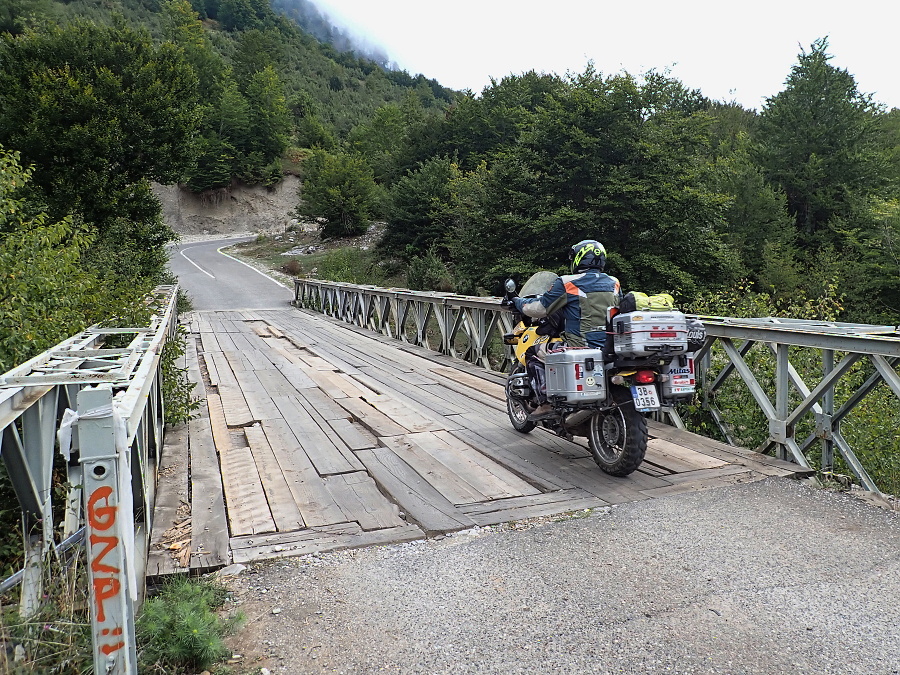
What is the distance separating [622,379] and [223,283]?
24.6 m

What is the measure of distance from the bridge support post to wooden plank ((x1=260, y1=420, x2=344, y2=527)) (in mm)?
1632

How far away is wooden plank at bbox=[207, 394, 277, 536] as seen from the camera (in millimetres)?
3475

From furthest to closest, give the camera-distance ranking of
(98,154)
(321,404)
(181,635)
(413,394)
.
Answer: (98,154), (413,394), (321,404), (181,635)

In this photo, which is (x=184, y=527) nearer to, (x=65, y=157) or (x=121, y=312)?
(x=121, y=312)

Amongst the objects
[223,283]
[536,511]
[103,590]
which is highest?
[103,590]

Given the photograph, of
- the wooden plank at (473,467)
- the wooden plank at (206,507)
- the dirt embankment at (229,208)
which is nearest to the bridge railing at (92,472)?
the wooden plank at (206,507)

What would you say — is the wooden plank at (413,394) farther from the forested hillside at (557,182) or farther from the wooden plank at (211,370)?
the forested hillside at (557,182)

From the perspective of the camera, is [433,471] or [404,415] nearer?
[433,471]

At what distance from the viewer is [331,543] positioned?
328 cm

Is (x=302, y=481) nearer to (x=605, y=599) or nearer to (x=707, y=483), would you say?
(x=605, y=599)

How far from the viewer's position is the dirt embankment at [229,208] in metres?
50.2

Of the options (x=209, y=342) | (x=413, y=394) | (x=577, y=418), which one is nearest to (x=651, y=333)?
(x=577, y=418)

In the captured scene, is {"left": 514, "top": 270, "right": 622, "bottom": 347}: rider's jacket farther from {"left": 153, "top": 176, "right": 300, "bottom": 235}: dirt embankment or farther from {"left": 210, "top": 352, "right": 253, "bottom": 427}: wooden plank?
{"left": 153, "top": 176, "right": 300, "bottom": 235}: dirt embankment

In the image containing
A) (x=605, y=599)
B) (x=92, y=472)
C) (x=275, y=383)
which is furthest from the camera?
(x=275, y=383)
